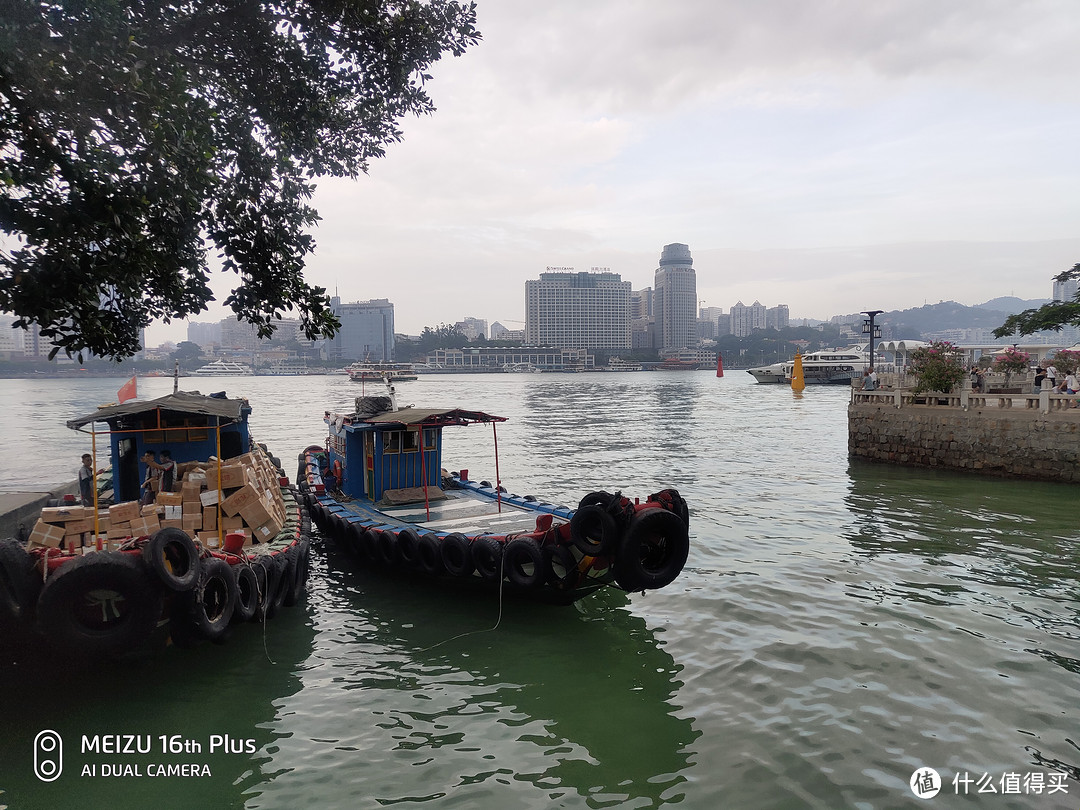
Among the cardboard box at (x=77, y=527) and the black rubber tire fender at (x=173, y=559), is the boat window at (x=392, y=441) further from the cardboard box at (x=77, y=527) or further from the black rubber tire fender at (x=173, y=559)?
the black rubber tire fender at (x=173, y=559)

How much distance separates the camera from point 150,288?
7613 mm

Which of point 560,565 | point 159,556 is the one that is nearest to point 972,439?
point 560,565

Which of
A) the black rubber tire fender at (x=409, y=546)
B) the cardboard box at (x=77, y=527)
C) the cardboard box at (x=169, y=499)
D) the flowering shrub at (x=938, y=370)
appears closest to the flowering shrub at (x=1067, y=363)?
the flowering shrub at (x=938, y=370)

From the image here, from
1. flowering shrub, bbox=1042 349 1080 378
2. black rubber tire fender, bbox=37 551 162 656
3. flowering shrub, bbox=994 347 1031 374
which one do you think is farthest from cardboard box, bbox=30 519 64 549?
flowering shrub, bbox=994 347 1031 374

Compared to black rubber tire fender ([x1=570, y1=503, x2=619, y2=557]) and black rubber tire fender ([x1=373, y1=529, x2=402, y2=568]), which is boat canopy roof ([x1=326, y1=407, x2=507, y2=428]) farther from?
black rubber tire fender ([x1=570, y1=503, x2=619, y2=557])

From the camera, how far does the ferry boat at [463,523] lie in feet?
27.6

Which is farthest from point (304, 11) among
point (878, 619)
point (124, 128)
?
point (878, 619)

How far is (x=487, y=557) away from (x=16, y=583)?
17.2ft

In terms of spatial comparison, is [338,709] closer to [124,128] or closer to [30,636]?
[30,636]

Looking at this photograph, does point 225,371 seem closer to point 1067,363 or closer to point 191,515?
point 1067,363

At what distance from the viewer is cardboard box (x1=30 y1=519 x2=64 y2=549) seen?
7.73 metres

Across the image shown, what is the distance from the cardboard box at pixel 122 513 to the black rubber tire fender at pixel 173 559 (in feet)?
5.74

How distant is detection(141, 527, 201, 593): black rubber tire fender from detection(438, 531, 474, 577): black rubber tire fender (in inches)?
137

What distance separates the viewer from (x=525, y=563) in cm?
915
